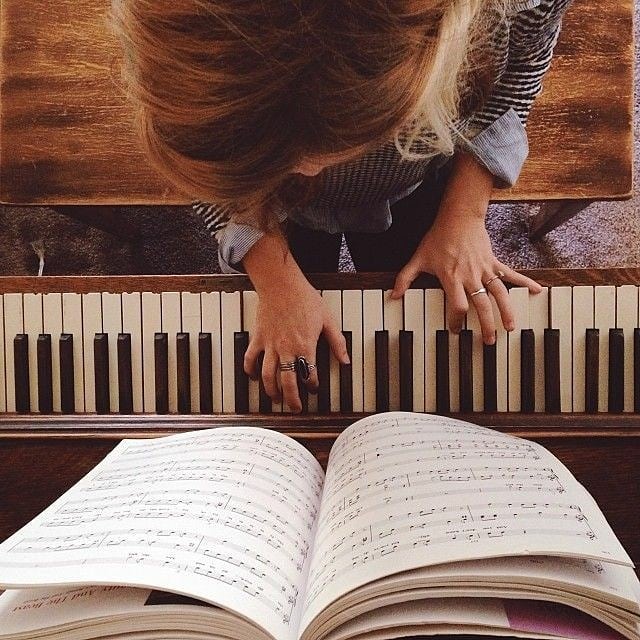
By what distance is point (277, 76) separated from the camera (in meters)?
0.43

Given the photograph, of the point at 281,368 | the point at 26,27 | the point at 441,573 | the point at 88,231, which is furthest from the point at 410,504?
the point at 88,231

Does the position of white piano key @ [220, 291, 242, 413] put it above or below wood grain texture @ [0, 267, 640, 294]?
below

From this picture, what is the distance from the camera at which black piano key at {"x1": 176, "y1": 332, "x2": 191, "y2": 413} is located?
817 millimetres

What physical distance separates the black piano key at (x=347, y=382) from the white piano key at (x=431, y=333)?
0.32 feet

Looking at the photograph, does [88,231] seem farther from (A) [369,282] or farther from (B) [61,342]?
(A) [369,282]

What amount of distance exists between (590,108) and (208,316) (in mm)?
637

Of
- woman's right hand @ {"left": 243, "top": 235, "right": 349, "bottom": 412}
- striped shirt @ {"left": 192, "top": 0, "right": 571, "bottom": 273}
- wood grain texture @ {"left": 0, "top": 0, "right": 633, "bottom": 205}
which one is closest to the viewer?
striped shirt @ {"left": 192, "top": 0, "right": 571, "bottom": 273}

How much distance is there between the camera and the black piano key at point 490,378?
0.81 metres

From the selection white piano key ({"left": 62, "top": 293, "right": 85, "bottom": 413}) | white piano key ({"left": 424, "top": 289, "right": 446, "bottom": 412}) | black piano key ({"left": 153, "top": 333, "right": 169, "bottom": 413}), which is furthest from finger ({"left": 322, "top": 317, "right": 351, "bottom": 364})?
white piano key ({"left": 62, "top": 293, "right": 85, "bottom": 413})

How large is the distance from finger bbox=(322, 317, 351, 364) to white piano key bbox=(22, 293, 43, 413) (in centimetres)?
37

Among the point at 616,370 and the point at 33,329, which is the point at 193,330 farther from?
the point at 616,370

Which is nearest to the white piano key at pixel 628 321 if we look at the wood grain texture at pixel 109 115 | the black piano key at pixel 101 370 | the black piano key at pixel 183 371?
the wood grain texture at pixel 109 115

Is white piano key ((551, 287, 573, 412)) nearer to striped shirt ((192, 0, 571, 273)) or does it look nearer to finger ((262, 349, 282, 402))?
striped shirt ((192, 0, 571, 273))

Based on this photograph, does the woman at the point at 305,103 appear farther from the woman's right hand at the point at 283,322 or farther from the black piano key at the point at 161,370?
the black piano key at the point at 161,370
